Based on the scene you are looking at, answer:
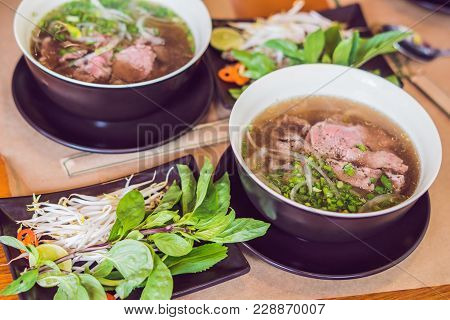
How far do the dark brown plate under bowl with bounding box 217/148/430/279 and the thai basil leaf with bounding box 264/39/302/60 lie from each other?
0.68 metres

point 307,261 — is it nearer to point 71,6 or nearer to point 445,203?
point 445,203

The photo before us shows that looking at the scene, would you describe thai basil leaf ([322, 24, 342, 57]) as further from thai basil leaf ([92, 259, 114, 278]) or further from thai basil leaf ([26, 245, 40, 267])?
thai basil leaf ([26, 245, 40, 267])

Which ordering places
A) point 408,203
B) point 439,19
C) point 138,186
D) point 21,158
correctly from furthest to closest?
point 439,19
point 21,158
point 138,186
point 408,203

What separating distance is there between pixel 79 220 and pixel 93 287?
23 centimetres

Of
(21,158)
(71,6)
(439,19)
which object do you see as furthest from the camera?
(439,19)

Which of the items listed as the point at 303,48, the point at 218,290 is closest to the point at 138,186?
the point at 218,290

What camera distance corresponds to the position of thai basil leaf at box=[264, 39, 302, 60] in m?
1.89

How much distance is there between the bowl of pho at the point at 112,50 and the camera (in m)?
1.56

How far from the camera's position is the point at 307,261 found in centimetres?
135

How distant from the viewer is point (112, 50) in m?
1.76

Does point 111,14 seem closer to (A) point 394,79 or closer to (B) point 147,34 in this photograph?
(B) point 147,34

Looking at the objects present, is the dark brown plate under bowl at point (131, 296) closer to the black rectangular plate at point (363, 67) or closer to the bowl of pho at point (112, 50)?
the bowl of pho at point (112, 50)

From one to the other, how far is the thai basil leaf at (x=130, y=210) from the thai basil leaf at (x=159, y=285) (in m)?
0.14
